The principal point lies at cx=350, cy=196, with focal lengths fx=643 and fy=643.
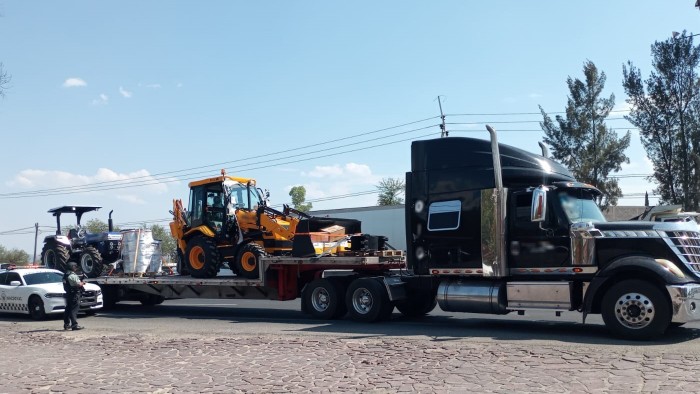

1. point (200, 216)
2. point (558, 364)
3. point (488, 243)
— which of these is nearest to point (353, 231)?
point (200, 216)

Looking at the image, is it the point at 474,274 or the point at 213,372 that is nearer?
the point at 213,372

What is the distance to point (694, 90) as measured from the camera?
2995cm

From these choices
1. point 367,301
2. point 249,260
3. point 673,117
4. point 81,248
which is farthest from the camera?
point 673,117

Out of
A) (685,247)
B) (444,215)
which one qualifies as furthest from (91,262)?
(685,247)

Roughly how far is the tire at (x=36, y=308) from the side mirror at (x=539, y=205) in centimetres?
1266

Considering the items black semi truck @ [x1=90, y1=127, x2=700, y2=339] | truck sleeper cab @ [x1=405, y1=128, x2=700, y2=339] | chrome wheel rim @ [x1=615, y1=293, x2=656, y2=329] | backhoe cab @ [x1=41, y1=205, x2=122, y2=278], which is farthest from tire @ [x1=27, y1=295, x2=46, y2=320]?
chrome wheel rim @ [x1=615, y1=293, x2=656, y2=329]

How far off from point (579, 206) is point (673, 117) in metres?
22.8

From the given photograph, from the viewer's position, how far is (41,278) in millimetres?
17156

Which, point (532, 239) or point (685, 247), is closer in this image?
point (685, 247)

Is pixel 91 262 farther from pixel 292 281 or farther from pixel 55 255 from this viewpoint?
pixel 292 281

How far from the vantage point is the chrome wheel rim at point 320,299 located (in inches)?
547

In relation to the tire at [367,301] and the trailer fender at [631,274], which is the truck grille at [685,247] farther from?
the tire at [367,301]

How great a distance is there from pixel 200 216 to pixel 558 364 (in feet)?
36.4

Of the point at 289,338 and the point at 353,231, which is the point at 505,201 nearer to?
the point at 289,338
